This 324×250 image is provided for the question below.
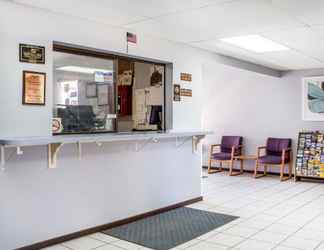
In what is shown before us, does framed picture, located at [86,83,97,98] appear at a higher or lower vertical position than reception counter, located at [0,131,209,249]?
higher

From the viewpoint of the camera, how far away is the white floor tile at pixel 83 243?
3586 millimetres

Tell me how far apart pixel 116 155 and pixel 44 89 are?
1.16 meters

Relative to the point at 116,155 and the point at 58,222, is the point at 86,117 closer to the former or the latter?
the point at 116,155

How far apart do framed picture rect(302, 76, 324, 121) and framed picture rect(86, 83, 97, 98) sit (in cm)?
515

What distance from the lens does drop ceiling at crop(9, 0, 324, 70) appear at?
331 cm

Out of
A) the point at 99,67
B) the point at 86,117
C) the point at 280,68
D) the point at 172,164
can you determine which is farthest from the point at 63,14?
the point at 280,68

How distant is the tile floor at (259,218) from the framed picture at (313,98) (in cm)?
145

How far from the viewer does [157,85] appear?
17.3 ft

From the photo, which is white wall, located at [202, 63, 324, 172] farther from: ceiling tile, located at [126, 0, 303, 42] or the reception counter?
the reception counter

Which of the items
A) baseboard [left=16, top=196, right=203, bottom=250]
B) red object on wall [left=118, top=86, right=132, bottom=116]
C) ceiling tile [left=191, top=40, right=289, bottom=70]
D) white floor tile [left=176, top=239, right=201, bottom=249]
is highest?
ceiling tile [left=191, top=40, right=289, bottom=70]

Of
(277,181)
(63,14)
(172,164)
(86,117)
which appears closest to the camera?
(63,14)

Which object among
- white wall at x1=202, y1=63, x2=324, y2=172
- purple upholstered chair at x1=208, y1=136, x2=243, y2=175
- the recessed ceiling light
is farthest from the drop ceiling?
purple upholstered chair at x1=208, y1=136, x2=243, y2=175

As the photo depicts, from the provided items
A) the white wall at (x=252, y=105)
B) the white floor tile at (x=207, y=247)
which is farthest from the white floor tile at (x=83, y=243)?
the white wall at (x=252, y=105)

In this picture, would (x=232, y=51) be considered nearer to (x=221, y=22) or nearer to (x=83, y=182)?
(x=221, y=22)
